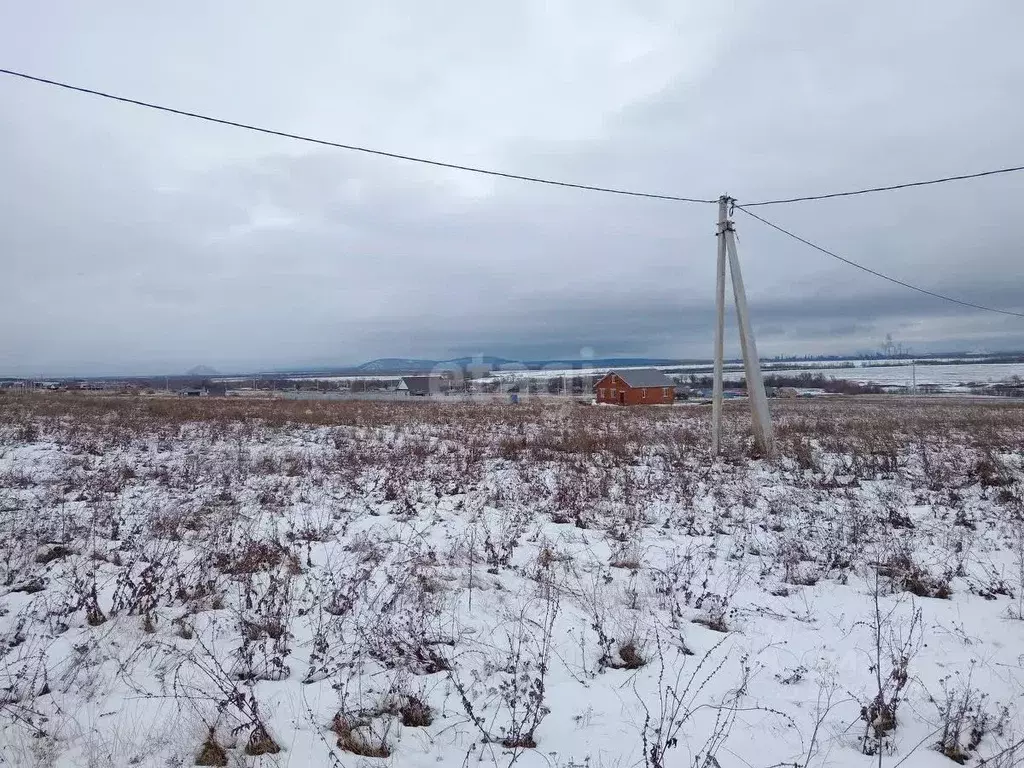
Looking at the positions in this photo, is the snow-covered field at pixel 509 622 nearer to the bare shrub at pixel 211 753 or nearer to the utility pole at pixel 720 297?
the bare shrub at pixel 211 753

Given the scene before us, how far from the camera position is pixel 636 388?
189 ft

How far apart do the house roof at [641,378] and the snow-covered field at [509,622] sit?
49.3 metres

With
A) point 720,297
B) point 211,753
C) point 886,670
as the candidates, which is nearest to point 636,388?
point 720,297

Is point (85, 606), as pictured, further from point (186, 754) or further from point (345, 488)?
point (345, 488)

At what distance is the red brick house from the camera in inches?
2274

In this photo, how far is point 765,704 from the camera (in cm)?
339

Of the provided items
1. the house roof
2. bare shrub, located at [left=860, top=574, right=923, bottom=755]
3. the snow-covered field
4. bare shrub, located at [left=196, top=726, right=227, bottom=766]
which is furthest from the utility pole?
the house roof

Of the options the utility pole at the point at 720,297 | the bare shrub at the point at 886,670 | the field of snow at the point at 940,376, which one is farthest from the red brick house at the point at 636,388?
the bare shrub at the point at 886,670

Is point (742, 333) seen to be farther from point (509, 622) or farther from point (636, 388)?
point (636, 388)

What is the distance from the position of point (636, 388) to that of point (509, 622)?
54856mm

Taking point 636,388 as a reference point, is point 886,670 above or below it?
above

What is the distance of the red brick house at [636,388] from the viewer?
189 ft

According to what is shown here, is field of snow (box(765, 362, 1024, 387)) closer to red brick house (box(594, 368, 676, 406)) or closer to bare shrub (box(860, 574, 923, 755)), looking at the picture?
red brick house (box(594, 368, 676, 406))

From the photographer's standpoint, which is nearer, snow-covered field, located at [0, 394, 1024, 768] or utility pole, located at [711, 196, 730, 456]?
snow-covered field, located at [0, 394, 1024, 768]
